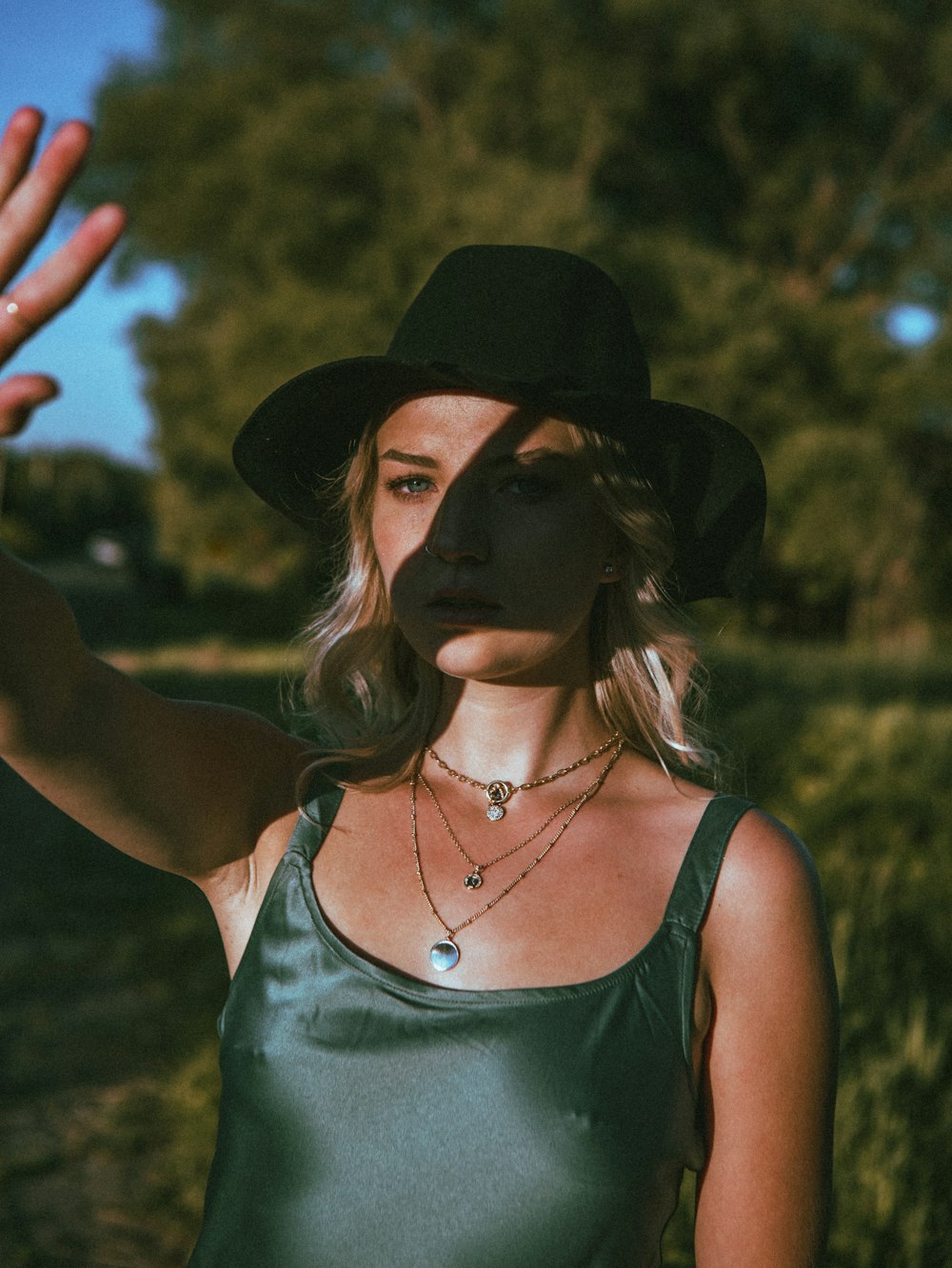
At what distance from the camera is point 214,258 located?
17.4 meters

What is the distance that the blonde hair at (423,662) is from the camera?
2.05 metres

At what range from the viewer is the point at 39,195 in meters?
1.18

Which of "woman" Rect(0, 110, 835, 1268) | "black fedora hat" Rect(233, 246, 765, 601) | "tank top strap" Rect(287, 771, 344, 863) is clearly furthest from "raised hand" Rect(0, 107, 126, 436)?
"tank top strap" Rect(287, 771, 344, 863)

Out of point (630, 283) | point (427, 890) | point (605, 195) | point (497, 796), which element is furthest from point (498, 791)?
point (605, 195)

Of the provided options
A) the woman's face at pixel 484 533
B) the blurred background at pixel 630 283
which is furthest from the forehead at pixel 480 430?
the blurred background at pixel 630 283

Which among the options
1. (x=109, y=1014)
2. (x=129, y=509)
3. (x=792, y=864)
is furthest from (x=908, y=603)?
(x=129, y=509)

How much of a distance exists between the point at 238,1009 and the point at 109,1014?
399 cm

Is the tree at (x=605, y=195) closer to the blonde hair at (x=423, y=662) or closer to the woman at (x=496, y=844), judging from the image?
the blonde hair at (x=423, y=662)

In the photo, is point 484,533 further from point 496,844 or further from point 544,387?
point 496,844

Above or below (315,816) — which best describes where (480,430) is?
above

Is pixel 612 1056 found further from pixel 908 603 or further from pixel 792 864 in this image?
pixel 908 603

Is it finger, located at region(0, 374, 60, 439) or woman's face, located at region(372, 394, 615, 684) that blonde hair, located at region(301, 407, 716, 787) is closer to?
woman's face, located at region(372, 394, 615, 684)

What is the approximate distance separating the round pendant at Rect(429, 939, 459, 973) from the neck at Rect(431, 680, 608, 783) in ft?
1.11

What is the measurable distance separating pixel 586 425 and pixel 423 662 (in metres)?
0.47
